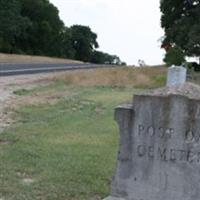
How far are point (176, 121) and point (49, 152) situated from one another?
402 centimetres

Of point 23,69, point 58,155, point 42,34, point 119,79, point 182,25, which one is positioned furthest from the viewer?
point 42,34

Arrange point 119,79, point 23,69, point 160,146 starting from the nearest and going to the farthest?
1. point 160,146
2. point 119,79
3. point 23,69

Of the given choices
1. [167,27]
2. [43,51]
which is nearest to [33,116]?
[167,27]

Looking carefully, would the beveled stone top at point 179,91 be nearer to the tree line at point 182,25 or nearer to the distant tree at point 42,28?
the tree line at point 182,25

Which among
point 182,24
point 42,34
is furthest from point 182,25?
point 42,34

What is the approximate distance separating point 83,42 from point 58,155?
4352 inches

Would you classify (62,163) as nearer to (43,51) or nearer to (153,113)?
(153,113)

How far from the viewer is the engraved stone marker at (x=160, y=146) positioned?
7.10m

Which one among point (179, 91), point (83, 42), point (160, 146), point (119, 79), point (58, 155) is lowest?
point (58, 155)

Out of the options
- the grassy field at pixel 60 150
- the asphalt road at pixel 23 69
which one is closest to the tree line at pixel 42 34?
the asphalt road at pixel 23 69

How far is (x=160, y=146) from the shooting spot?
7.22 meters

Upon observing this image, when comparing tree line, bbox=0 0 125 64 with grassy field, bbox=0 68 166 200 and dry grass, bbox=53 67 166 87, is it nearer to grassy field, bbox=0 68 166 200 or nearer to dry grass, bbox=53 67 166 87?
dry grass, bbox=53 67 166 87

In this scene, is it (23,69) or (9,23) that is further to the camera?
(9,23)

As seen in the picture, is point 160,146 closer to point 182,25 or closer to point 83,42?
point 182,25
